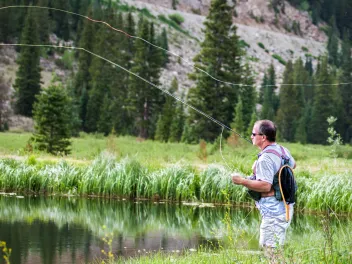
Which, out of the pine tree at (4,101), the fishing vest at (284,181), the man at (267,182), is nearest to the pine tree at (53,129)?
the pine tree at (4,101)

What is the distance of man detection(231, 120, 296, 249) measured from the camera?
570cm

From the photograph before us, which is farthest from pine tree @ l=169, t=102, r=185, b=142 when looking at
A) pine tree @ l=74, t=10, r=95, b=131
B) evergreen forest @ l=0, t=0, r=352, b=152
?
pine tree @ l=74, t=10, r=95, b=131

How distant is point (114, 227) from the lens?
12.6 m

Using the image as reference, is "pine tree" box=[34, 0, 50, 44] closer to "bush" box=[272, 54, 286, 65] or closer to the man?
"bush" box=[272, 54, 286, 65]

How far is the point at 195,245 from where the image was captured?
34.8 feet

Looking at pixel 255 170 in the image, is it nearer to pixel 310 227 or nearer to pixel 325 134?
pixel 310 227

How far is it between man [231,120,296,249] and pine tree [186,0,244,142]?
148 feet

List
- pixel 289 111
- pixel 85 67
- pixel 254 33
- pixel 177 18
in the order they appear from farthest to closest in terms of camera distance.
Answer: pixel 254 33 < pixel 177 18 < pixel 289 111 < pixel 85 67

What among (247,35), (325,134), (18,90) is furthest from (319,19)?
(18,90)

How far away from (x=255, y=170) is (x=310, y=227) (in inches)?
289

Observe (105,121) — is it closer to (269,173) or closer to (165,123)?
(165,123)

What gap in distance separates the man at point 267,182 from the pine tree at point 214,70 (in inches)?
1778

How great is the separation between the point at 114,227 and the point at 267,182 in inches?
289

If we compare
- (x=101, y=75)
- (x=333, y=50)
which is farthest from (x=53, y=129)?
(x=333, y=50)
